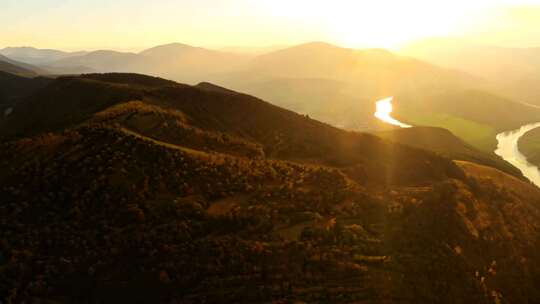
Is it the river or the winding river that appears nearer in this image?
the river

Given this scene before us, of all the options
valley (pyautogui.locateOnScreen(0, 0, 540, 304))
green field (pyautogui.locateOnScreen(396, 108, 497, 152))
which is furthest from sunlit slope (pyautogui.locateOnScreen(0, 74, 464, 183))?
green field (pyautogui.locateOnScreen(396, 108, 497, 152))

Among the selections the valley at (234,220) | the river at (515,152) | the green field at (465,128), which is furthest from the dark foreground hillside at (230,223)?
the green field at (465,128)

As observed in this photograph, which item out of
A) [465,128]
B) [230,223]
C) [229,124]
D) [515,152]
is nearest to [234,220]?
[230,223]

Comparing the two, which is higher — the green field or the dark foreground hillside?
the green field

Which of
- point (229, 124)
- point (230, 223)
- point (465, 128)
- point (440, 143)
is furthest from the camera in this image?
point (465, 128)

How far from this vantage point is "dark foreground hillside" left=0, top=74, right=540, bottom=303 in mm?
29109

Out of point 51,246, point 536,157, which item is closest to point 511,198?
point 51,246

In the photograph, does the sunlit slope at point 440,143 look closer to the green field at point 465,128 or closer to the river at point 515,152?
the river at point 515,152

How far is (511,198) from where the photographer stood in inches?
1994

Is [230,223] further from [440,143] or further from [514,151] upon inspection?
[514,151]

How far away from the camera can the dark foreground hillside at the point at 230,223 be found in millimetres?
29109

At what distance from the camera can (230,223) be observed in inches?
1388

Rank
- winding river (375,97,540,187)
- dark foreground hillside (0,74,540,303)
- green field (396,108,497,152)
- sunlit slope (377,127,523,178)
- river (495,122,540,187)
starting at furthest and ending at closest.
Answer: green field (396,108,497,152) < winding river (375,97,540,187) < river (495,122,540,187) < sunlit slope (377,127,523,178) < dark foreground hillside (0,74,540,303)

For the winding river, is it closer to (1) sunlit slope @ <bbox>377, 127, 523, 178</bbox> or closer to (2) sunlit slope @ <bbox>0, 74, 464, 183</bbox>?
(1) sunlit slope @ <bbox>377, 127, 523, 178</bbox>
